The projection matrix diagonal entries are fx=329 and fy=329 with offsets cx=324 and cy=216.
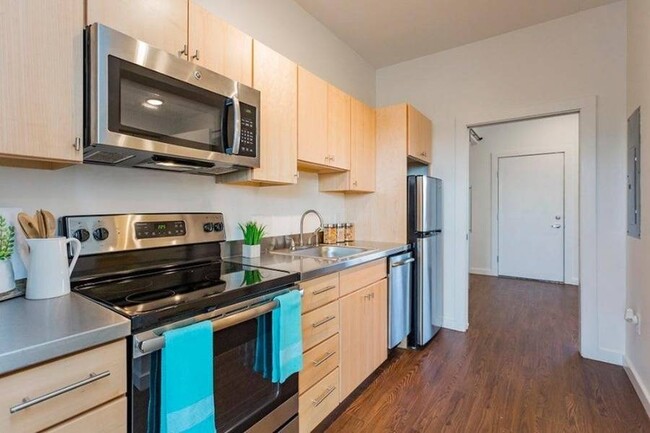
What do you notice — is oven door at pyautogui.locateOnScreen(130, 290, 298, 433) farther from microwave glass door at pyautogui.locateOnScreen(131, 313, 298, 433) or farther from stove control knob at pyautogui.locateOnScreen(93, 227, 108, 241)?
stove control knob at pyautogui.locateOnScreen(93, 227, 108, 241)

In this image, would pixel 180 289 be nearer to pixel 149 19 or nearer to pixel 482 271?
pixel 149 19

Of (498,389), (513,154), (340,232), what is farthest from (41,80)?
(513,154)

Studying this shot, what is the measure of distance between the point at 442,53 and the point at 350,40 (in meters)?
0.95

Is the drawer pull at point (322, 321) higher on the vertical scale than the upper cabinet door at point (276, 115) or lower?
lower

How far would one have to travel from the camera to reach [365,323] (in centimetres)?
211

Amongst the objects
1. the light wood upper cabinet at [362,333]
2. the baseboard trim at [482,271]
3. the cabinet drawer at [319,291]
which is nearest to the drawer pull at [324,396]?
the light wood upper cabinet at [362,333]

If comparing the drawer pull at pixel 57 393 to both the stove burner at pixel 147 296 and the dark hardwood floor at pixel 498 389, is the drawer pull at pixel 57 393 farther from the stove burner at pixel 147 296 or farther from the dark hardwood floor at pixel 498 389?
the dark hardwood floor at pixel 498 389

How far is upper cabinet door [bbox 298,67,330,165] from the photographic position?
2080 millimetres

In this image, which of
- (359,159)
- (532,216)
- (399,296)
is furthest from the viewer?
(532,216)

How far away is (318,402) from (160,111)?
1.56 metres

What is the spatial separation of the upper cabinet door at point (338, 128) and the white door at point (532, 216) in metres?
4.02

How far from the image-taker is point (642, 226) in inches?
78.7

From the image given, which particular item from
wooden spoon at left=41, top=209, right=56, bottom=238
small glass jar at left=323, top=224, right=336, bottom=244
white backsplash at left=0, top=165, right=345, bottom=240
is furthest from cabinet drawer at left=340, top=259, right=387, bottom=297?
wooden spoon at left=41, top=209, right=56, bottom=238

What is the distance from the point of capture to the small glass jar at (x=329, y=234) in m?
2.75
